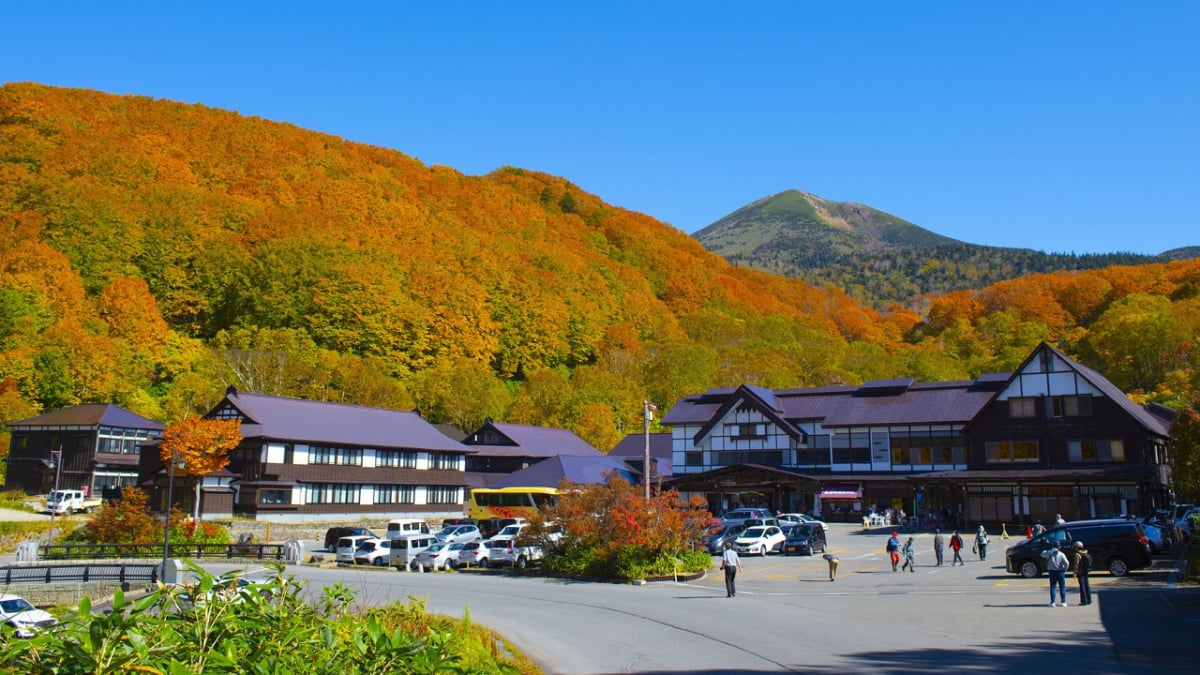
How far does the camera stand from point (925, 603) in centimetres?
2197

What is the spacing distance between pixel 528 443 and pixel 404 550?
35.8 m

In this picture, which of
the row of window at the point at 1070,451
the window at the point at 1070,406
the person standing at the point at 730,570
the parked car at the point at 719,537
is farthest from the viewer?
the window at the point at 1070,406

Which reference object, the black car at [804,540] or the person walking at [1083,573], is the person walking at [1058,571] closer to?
the person walking at [1083,573]

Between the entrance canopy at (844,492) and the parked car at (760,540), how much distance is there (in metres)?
20.4

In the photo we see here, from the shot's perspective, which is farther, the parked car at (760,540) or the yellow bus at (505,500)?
→ the yellow bus at (505,500)

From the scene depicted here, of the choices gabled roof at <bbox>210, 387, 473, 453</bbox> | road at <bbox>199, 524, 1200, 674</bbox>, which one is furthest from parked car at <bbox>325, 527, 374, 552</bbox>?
road at <bbox>199, 524, 1200, 674</bbox>

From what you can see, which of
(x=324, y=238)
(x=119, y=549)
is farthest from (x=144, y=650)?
→ (x=324, y=238)

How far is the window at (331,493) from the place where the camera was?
54.0m

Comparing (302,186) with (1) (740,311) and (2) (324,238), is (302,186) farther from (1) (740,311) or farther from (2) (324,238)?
(1) (740,311)

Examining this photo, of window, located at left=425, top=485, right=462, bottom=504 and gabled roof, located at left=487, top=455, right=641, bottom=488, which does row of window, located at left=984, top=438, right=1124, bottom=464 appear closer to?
gabled roof, located at left=487, top=455, right=641, bottom=488

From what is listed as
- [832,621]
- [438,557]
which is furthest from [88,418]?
[832,621]

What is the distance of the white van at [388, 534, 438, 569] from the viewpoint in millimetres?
35906

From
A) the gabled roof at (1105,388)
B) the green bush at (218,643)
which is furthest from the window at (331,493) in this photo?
the green bush at (218,643)

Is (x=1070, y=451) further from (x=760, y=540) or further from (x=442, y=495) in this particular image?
(x=442, y=495)
